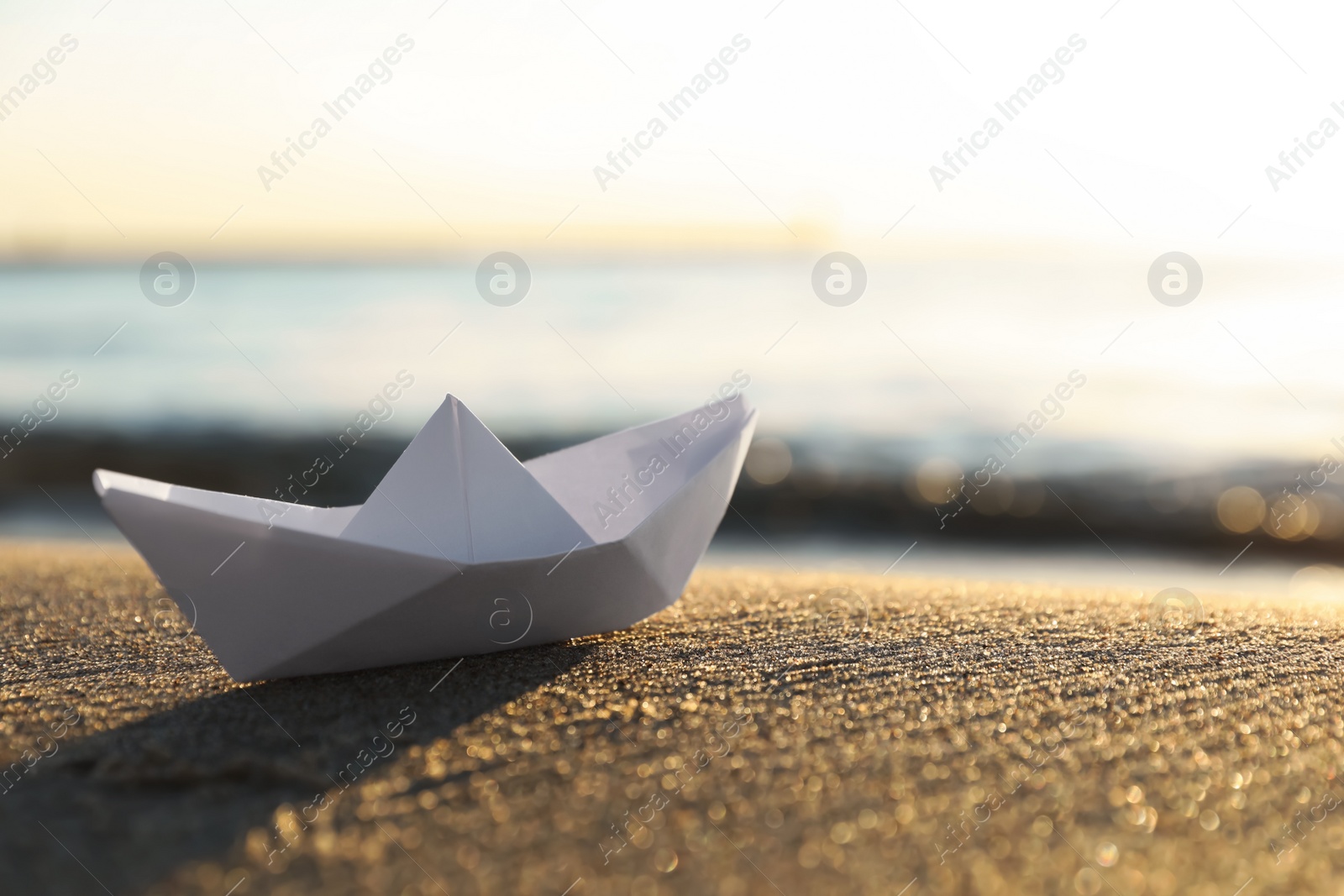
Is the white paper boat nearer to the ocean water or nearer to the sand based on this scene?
the sand

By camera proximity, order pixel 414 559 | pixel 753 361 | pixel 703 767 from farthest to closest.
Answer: pixel 753 361 → pixel 414 559 → pixel 703 767

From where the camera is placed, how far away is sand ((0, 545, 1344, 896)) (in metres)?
1.50

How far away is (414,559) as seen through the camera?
6.88 feet

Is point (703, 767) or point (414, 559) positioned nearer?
point (703, 767)

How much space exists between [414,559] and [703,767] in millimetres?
745

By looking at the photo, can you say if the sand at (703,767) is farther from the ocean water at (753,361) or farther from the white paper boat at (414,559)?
the ocean water at (753,361)

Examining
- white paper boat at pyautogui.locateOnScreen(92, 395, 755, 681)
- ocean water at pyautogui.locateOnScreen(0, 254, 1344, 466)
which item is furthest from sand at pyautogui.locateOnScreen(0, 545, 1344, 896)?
ocean water at pyautogui.locateOnScreen(0, 254, 1344, 466)

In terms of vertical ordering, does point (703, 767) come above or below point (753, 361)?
below

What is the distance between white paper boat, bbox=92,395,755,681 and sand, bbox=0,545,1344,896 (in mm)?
104

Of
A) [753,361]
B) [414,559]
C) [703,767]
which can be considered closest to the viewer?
[703,767]

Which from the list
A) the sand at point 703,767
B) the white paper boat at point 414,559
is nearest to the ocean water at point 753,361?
the sand at point 703,767

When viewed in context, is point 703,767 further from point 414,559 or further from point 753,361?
point 753,361

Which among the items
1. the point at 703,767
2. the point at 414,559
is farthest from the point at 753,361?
the point at 703,767

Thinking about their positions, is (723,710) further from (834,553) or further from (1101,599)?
(834,553)
